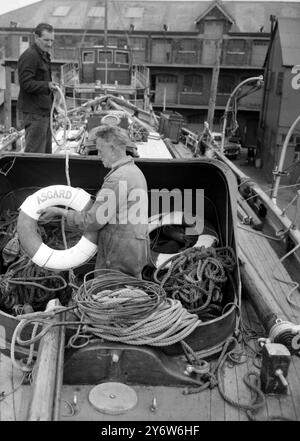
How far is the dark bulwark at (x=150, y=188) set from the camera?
3.32 m

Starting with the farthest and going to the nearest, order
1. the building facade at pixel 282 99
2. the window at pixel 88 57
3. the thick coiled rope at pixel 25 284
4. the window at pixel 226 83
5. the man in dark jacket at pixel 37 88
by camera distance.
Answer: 1. the window at pixel 226 83
2. the building facade at pixel 282 99
3. the window at pixel 88 57
4. the man in dark jacket at pixel 37 88
5. the thick coiled rope at pixel 25 284

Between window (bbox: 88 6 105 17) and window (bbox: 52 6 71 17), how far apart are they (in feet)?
5.79

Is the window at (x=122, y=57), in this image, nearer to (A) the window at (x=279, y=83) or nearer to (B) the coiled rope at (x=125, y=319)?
(A) the window at (x=279, y=83)

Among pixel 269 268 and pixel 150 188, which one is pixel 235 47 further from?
pixel 150 188

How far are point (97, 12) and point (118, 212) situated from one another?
35.1 metres

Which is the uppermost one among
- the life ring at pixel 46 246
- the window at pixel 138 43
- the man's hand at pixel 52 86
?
the window at pixel 138 43

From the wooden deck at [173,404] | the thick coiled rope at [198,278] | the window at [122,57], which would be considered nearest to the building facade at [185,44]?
the window at [122,57]

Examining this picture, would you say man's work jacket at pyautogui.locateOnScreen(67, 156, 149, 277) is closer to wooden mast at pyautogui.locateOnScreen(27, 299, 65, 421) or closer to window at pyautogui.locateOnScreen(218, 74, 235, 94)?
wooden mast at pyautogui.locateOnScreen(27, 299, 65, 421)

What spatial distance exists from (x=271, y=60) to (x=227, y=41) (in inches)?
394

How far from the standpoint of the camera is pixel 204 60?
3347 cm

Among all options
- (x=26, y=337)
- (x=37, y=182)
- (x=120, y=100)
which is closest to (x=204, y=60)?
(x=120, y=100)

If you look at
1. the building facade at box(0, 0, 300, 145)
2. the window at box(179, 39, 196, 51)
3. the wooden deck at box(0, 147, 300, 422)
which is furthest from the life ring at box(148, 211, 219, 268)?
the window at box(179, 39, 196, 51)

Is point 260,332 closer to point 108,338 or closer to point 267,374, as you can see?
point 267,374

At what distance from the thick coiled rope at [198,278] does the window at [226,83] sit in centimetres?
3069
